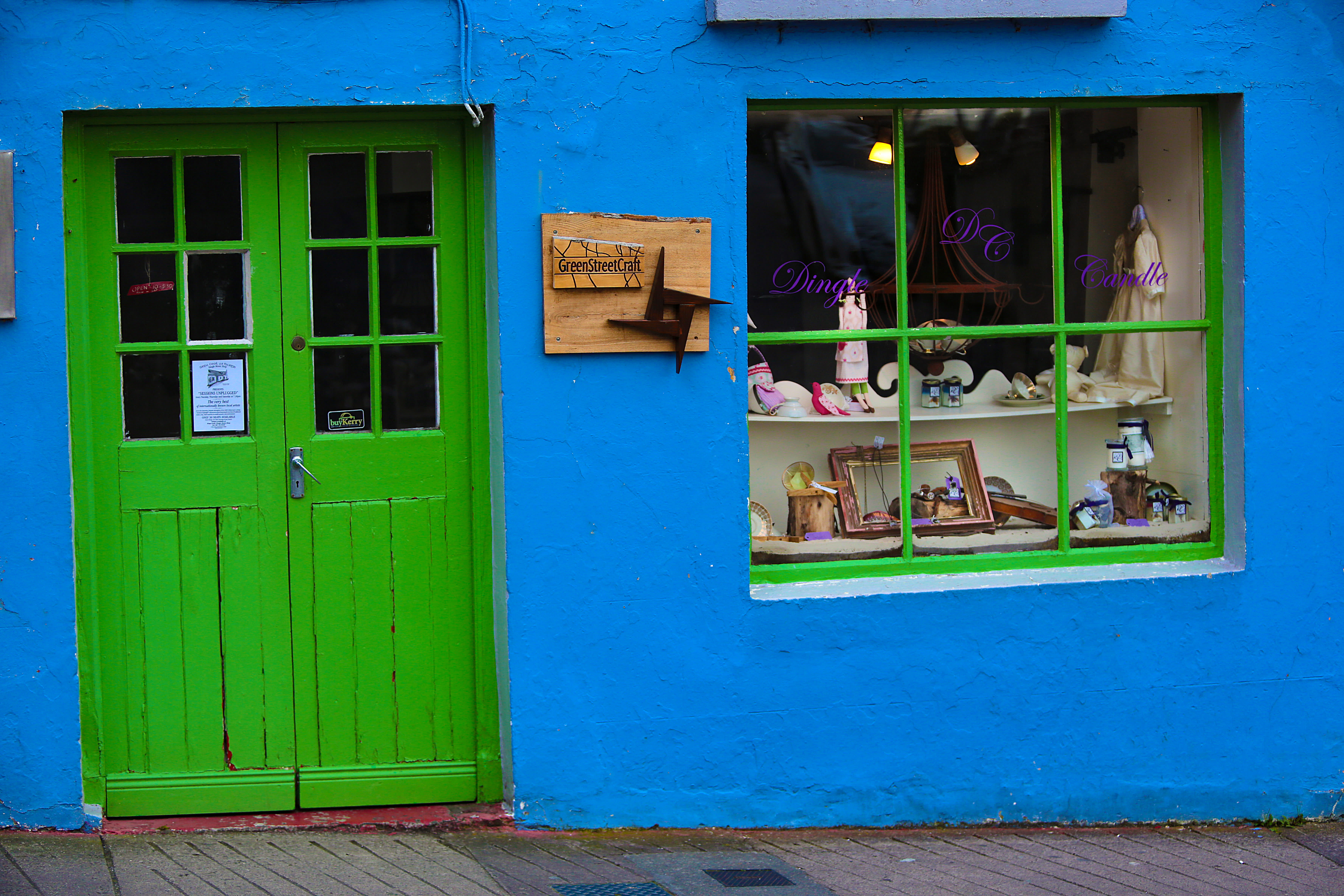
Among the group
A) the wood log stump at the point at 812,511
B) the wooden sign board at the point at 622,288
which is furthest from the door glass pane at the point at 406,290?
the wood log stump at the point at 812,511

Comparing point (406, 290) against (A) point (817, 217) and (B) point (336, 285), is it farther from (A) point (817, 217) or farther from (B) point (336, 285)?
(A) point (817, 217)

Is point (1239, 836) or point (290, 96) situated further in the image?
point (1239, 836)

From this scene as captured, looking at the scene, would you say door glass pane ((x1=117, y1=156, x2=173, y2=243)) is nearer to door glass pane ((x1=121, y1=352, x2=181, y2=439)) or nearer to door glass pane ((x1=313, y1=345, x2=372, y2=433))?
door glass pane ((x1=121, y1=352, x2=181, y2=439))

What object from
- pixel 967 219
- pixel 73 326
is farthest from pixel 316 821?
pixel 967 219

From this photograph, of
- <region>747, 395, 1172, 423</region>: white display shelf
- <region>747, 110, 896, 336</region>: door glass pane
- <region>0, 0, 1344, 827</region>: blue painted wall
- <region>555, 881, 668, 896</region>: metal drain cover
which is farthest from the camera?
<region>747, 395, 1172, 423</region>: white display shelf

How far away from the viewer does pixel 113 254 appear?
414cm

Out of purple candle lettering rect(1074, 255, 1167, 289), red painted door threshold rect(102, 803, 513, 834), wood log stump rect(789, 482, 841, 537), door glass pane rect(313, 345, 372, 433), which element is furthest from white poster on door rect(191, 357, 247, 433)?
purple candle lettering rect(1074, 255, 1167, 289)

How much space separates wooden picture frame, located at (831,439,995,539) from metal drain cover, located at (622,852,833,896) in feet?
4.17

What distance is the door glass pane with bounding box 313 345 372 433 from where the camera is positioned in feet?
14.0

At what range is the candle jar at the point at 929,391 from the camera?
4.57 meters

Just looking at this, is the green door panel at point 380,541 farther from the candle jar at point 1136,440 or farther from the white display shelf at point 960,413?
the candle jar at point 1136,440

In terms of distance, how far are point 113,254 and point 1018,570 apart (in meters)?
3.54

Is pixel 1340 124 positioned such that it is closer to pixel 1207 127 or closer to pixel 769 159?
pixel 1207 127

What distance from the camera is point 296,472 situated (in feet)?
13.9
